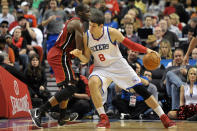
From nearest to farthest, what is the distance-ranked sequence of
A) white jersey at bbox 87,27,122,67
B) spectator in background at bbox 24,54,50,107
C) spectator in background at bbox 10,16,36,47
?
white jersey at bbox 87,27,122,67, spectator in background at bbox 24,54,50,107, spectator in background at bbox 10,16,36,47

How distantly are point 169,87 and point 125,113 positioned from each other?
3.84 feet

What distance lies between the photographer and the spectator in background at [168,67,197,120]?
30.9 feet

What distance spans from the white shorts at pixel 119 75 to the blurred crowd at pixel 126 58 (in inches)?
99.5

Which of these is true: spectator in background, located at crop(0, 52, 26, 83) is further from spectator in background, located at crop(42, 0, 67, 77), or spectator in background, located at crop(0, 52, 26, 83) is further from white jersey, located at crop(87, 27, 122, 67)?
white jersey, located at crop(87, 27, 122, 67)

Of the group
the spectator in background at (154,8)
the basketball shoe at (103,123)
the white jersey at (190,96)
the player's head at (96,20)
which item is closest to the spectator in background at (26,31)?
the white jersey at (190,96)

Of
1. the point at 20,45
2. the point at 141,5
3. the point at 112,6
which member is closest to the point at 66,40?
the point at 20,45

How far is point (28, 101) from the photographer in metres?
10.6

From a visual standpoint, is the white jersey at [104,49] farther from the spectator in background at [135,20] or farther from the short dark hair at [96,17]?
the spectator in background at [135,20]

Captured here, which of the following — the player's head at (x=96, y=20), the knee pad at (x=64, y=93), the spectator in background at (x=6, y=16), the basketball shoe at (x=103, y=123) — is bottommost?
the basketball shoe at (x=103, y=123)

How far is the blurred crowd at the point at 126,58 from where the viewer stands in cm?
1007

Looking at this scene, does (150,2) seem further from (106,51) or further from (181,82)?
(106,51)

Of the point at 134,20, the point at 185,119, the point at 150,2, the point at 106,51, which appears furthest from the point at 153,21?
the point at 106,51

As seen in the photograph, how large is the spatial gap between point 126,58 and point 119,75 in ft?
13.4

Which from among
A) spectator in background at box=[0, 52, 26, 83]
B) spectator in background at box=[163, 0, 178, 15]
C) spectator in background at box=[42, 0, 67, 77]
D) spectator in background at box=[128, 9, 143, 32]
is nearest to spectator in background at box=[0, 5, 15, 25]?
spectator in background at box=[42, 0, 67, 77]
